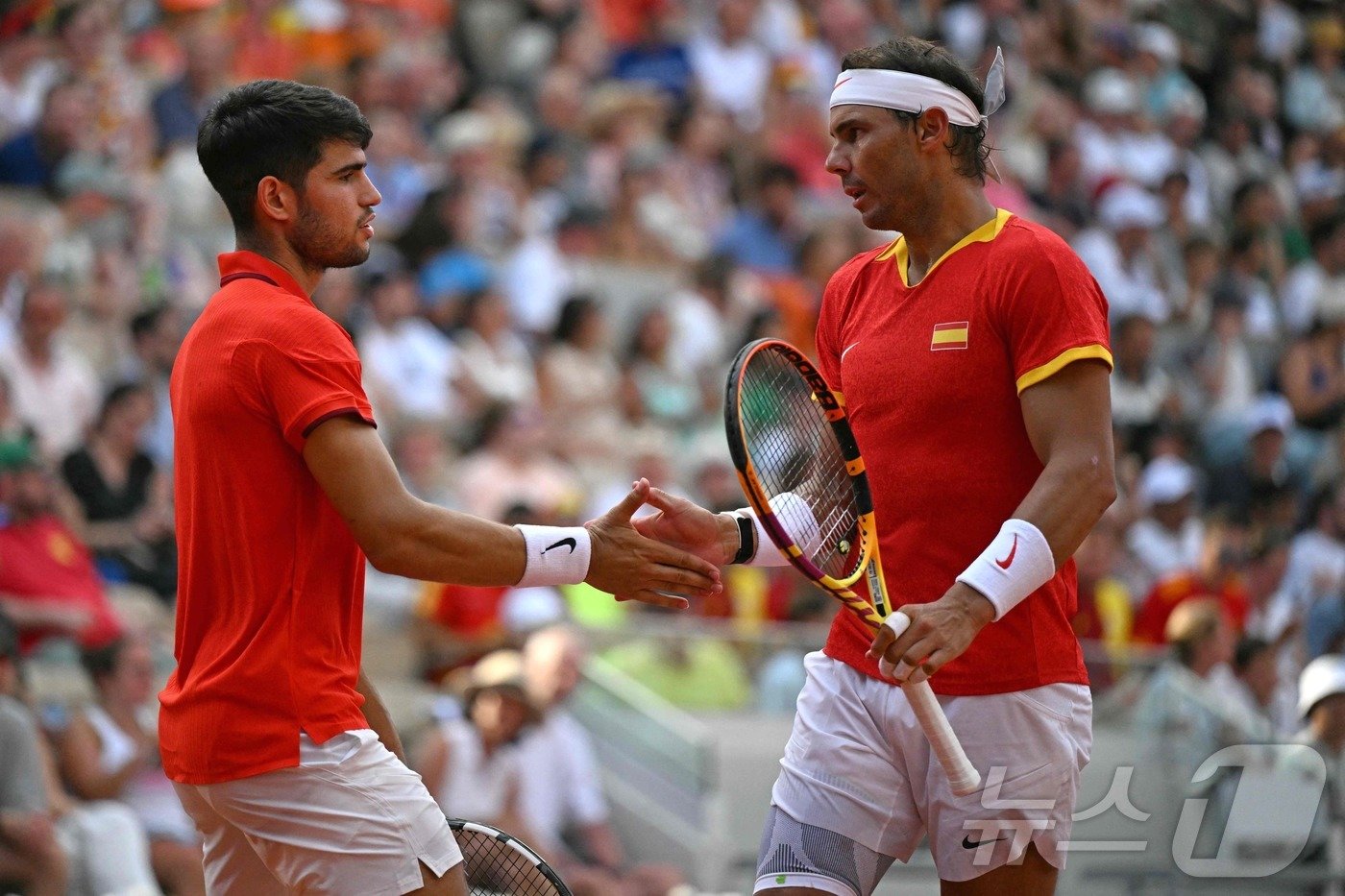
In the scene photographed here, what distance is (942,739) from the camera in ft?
12.5

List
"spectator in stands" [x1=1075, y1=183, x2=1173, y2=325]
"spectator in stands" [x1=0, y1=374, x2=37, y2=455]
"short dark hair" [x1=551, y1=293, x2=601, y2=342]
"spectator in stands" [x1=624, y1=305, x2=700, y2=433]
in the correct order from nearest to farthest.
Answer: "spectator in stands" [x1=0, y1=374, x2=37, y2=455], "short dark hair" [x1=551, y1=293, x2=601, y2=342], "spectator in stands" [x1=624, y1=305, x2=700, y2=433], "spectator in stands" [x1=1075, y1=183, x2=1173, y2=325]

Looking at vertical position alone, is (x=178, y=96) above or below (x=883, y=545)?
above

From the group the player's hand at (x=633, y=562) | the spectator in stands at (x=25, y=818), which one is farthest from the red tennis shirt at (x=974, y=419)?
the spectator in stands at (x=25, y=818)

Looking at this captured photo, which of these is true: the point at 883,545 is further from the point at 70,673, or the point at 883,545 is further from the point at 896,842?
the point at 70,673

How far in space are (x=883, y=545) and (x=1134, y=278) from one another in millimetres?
11832

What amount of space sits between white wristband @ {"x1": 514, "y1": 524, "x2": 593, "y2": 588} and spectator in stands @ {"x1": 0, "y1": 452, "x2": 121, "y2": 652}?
461cm

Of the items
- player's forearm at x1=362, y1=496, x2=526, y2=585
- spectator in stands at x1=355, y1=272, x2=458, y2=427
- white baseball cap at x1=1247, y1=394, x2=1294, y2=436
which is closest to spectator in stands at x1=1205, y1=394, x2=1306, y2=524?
white baseball cap at x1=1247, y1=394, x2=1294, y2=436

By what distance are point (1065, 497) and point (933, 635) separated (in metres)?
0.41

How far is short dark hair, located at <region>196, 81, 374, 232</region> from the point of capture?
146 inches

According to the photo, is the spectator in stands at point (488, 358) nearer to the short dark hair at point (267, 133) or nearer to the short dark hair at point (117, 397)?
the short dark hair at point (117, 397)

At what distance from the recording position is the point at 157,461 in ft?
29.1

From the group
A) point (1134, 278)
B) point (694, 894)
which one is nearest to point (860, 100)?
point (694, 894)

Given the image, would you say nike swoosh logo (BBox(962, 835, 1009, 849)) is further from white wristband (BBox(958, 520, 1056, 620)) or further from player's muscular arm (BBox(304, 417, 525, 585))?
player's muscular arm (BBox(304, 417, 525, 585))

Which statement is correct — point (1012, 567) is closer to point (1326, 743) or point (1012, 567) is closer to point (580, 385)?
point (1326, 743)
